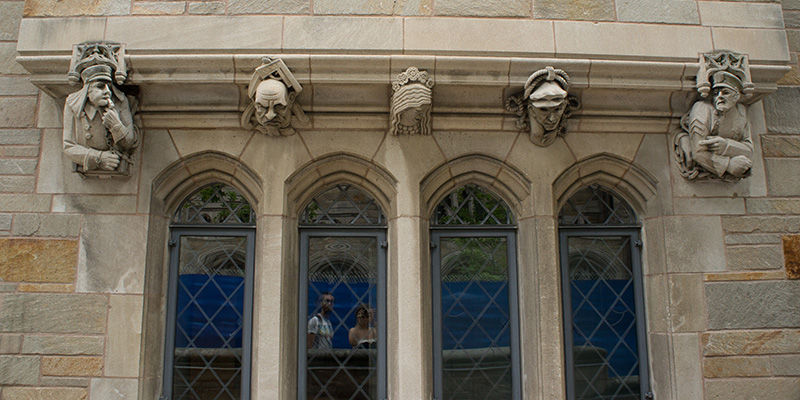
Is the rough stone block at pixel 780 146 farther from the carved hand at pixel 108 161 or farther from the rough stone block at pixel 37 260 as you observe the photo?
the rough stone block at pixel 37 260

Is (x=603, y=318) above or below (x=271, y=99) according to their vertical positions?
below

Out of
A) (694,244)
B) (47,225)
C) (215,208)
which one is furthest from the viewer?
(215,208)

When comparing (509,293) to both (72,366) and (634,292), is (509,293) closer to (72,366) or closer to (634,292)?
(634,292)

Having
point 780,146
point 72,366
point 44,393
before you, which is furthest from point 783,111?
point 44,393

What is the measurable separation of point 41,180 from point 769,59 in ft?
17.0

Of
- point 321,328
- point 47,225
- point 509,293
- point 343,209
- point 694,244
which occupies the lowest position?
point 321,328

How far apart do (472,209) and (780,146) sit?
2.33 meters

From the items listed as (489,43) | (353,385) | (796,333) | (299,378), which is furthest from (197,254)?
(796,333)

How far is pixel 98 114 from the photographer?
392cm

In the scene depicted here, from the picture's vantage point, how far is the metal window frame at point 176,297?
4.14m

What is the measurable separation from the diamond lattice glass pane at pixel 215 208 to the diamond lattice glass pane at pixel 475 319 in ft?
4.89

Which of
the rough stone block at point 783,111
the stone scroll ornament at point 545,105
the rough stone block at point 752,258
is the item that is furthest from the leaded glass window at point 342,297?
the rough stone block at point 783,111

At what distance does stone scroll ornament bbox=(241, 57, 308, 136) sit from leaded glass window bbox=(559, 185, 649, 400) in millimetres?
2145

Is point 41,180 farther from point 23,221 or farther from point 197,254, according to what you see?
point 197,254
